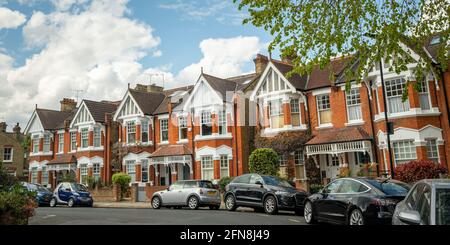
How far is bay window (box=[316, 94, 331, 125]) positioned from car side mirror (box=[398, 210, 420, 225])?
20.7 meters

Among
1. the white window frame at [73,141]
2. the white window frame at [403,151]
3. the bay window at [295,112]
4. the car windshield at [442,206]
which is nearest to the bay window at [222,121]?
the bay window at [295,112]

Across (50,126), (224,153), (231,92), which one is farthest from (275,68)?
(50,126)

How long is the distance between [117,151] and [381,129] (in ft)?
76.0

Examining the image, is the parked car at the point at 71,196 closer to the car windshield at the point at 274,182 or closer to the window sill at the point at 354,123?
the car windshield at the point at 274,182

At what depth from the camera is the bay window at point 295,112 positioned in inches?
1102

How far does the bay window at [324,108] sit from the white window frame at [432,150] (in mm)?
6410

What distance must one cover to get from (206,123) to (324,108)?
9.31m

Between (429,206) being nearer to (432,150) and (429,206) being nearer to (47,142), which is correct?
(432,150)

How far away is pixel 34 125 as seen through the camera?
44.5 m

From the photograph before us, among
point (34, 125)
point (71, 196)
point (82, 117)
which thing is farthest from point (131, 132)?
point (34, 125)

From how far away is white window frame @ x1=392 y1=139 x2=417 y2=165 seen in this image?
2278cm

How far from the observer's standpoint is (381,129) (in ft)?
77.9
